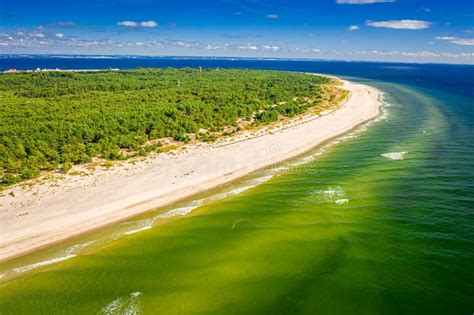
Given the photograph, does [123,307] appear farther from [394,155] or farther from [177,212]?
[394,155]

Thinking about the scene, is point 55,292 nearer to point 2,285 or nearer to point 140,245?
point 2,285

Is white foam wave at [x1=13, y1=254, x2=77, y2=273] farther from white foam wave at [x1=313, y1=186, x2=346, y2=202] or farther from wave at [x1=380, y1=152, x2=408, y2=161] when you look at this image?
wave at [x1=380, y1=152, x2=408, y2=161]

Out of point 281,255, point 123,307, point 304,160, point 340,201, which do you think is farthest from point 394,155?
point 123,307

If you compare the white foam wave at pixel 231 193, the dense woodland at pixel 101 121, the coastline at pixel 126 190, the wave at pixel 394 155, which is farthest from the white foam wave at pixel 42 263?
the wave at pixel 394 155

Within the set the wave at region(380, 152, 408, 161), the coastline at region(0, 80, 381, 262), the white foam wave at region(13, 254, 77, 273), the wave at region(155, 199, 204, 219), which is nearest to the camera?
the white foam wave at region(13, 254, 77, 273)

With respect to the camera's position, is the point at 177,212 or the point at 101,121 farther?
the point at 101,121

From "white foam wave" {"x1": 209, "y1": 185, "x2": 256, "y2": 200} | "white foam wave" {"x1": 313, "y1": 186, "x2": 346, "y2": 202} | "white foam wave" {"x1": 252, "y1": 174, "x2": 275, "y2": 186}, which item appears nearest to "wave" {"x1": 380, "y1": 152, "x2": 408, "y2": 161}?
"white foam wave" {"x1": 313, "y1": 186, "x2": 346, "y2": 202}

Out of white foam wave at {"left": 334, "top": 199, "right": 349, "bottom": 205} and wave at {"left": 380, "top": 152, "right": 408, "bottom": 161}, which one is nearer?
white foam wave at {"left": 334, "top": 199, "right": 349, "bottom": 205}
